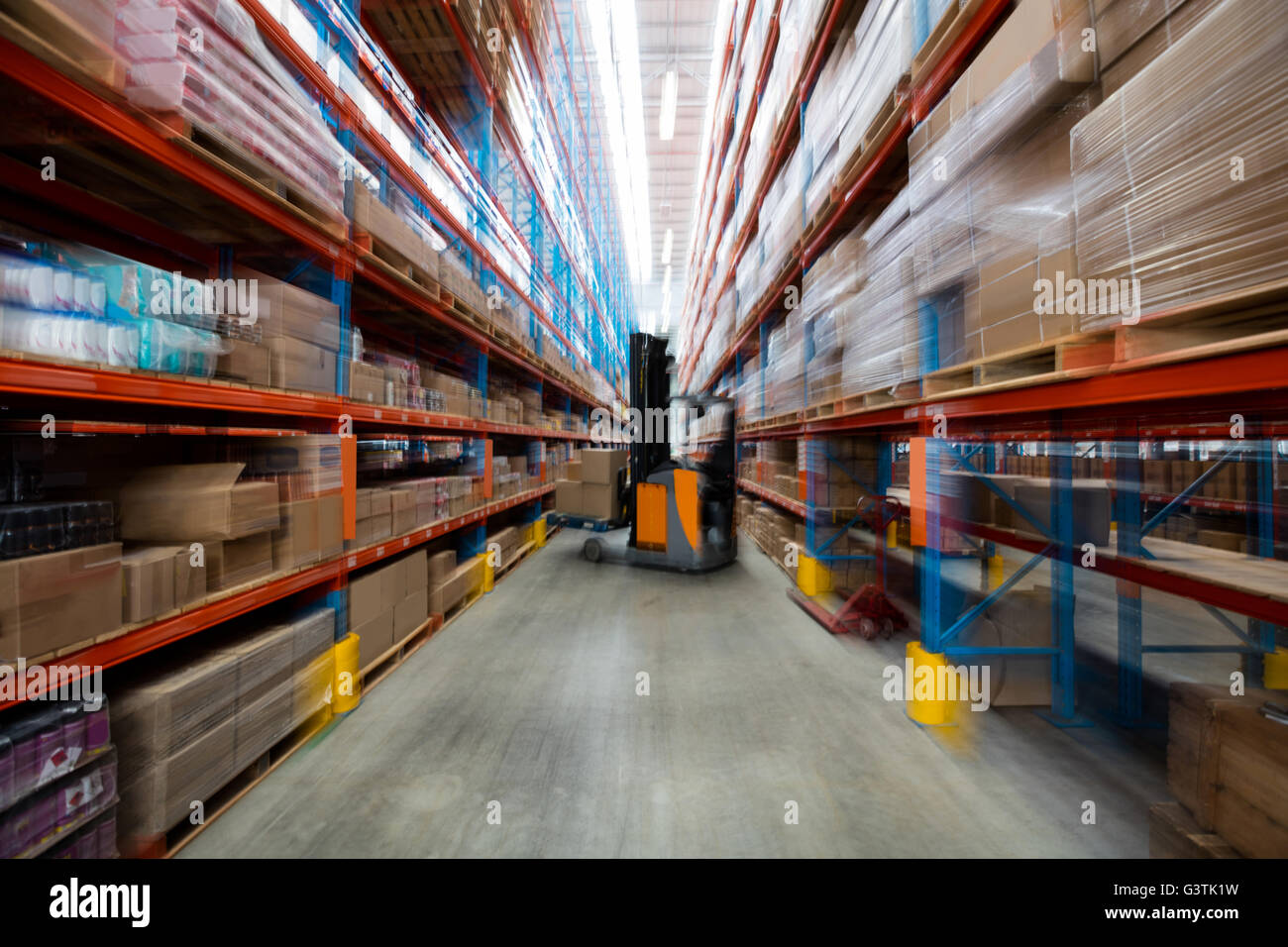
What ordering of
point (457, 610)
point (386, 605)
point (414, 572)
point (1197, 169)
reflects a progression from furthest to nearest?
1. point (457, 610)
2. point (414, 572)
3. point (386, 605)
4. point (1197, 169)

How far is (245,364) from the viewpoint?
2.31 m

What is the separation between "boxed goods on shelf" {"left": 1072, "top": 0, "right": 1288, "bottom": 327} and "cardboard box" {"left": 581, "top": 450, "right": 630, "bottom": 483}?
5977mm

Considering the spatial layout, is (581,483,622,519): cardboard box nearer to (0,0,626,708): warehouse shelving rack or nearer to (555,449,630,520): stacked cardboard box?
(555,449,630,520): stacked cardboard box

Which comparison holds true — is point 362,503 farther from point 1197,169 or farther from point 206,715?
point 1197,169

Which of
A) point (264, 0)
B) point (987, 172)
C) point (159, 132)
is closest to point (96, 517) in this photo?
point (159, 132)

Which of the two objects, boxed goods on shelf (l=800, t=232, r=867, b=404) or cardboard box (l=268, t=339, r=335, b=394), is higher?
boxed goods on shelf (l=800, t=232, r=867, b=404)

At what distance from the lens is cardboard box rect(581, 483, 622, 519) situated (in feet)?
23.8

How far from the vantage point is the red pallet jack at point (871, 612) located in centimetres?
427

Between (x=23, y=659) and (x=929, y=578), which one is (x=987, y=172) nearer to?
(x=929, y=578)

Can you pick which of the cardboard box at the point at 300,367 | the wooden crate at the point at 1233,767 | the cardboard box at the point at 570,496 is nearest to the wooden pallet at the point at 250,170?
the cardboard box at the point at 300,367

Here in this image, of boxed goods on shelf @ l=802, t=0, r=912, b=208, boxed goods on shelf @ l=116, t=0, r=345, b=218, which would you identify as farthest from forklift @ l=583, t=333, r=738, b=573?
boxed goods on shelf @ l=116, t=0, r=345, b=218

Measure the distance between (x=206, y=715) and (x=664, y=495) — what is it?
506cm

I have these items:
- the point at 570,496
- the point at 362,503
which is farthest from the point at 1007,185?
the point at 570,496

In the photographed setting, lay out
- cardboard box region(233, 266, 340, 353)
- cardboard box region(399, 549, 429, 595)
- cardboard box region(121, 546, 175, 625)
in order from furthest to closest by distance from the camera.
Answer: cardboard box region(399, 549, 429, 595)
cardboard box region(233, 266, 340, 353)
cardboard box region(121, 546, 175, 625)
